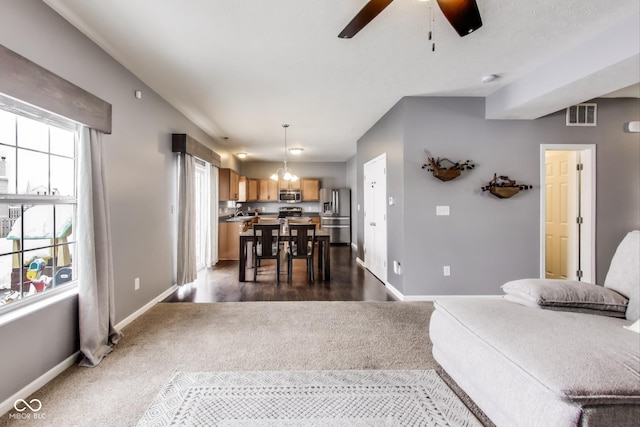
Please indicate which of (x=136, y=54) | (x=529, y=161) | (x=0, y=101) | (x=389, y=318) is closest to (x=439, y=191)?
(x=529, y=161)

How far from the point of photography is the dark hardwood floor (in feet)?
11.9

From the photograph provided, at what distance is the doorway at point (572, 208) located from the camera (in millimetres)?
3531

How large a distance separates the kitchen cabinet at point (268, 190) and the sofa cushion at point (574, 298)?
7.24 m

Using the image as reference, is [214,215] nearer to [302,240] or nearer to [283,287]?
[302,240]

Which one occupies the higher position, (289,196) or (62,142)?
(62,142)

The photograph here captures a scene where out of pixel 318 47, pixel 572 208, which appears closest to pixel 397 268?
pixel 572 208

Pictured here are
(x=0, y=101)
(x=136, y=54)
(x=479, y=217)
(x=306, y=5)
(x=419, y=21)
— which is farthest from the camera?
(x=479, y=217)

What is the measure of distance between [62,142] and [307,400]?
2587 mm

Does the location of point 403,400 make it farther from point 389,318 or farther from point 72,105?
point 72,105

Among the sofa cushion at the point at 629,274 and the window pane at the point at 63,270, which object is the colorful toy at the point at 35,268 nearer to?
the window pane at the point at 63,270

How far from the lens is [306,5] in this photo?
1.91 meters

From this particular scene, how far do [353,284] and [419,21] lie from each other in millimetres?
3295

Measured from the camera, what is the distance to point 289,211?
28.2 ft

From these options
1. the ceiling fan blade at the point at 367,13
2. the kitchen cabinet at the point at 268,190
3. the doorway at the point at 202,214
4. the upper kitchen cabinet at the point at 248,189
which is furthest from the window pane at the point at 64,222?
the kitchen cabinet at the point at 268,190
